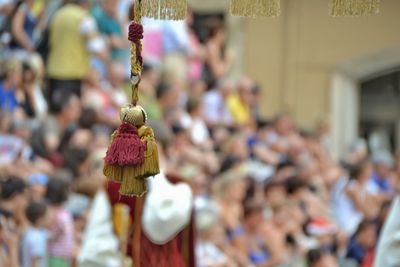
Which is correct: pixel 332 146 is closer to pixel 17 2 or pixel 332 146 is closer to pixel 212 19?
pixel 212 19

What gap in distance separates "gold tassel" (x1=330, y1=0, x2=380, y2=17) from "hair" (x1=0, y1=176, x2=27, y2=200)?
3.31 meters

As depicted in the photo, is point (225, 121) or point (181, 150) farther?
point (225, 121)

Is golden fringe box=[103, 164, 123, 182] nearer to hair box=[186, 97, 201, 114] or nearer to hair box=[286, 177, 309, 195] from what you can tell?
hair box=[286, 177, 309, 195]

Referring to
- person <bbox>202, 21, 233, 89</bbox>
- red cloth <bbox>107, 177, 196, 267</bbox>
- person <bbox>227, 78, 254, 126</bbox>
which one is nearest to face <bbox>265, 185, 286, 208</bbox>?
person <bbox>227, 78, 254, 126</bbox>

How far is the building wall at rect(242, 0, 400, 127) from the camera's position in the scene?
19.1 metres

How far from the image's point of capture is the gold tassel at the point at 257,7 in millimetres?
6594

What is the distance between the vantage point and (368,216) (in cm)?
1310

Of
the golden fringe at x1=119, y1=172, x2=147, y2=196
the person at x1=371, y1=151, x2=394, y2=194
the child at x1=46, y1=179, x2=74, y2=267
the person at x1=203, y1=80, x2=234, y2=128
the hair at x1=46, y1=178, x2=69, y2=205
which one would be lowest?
the person at x1=371, y1=151, x2=394, y2=194

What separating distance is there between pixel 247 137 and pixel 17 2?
10.2ft

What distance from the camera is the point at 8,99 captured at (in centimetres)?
1211

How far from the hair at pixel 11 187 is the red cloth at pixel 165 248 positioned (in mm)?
1015

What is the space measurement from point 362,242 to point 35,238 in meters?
3.46

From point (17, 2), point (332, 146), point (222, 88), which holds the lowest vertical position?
point (332, 146)

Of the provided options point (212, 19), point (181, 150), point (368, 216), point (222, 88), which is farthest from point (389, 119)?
point (181, 150)
